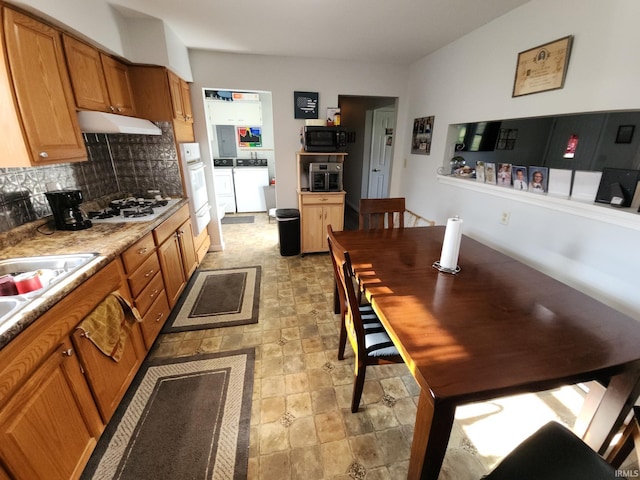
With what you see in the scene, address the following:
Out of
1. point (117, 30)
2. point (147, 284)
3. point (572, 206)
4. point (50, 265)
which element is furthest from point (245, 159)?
point (572, 206)

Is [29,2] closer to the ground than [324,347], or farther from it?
farther from it

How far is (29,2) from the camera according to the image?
133 cm

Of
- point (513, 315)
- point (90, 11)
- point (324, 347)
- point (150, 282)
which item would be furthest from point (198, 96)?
point (513, 315)

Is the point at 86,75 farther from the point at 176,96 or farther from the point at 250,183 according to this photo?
the point at 250,183

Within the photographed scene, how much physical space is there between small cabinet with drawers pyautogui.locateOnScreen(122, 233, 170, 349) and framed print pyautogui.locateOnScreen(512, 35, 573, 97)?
2912mm

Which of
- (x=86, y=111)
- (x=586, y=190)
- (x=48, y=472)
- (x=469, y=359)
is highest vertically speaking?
(x=86, y=111)

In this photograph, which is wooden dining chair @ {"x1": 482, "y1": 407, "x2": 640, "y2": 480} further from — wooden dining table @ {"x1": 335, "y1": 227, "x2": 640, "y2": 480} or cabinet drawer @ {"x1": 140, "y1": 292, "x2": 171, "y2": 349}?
cabinet drawer @ {"x1": 140, "y1": 292, "x2": 171, "y2": 349}

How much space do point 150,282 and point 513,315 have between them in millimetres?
2170

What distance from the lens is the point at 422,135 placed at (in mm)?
3252

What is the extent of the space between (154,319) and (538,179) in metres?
2.95

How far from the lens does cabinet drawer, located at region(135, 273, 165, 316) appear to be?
175cm

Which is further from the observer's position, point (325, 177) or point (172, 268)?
point (325, 177)

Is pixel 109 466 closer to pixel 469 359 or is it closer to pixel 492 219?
pixel 469 359

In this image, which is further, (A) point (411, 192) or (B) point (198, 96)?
(A) point (411, 192)
